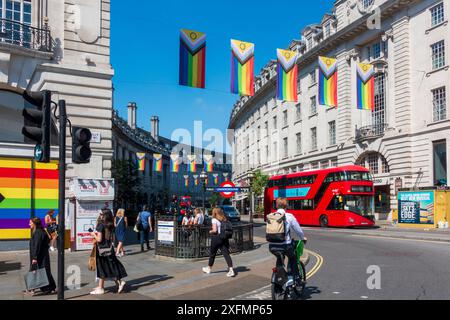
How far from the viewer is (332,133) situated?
1895 inches

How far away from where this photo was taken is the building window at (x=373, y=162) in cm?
4162

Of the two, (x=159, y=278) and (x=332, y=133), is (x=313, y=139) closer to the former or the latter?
(x=332, y=133)

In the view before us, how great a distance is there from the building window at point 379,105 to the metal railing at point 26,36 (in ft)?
101

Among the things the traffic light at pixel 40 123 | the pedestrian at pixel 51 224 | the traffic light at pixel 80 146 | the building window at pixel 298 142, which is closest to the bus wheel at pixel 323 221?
the pedestrian at pixel 51 224

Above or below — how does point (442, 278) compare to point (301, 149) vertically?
below

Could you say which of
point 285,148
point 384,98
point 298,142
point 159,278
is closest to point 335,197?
point 384,98

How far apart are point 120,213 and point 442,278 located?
9.92m

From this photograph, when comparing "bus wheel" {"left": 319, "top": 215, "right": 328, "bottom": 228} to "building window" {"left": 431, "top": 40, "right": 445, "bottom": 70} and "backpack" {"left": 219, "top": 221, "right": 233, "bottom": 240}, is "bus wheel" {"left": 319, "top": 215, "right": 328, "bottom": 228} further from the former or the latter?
"backpack" {"left": 219, "top": 221, "right": 233, "bottom": 240}

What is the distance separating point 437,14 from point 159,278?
32659 millimetres

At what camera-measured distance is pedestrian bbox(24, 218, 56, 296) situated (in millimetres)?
9570

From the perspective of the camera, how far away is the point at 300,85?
54812 mm

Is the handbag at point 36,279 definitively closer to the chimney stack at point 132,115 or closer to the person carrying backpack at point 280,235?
the person carrying backpack at point 280,235

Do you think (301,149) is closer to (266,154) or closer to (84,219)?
(266,154)
